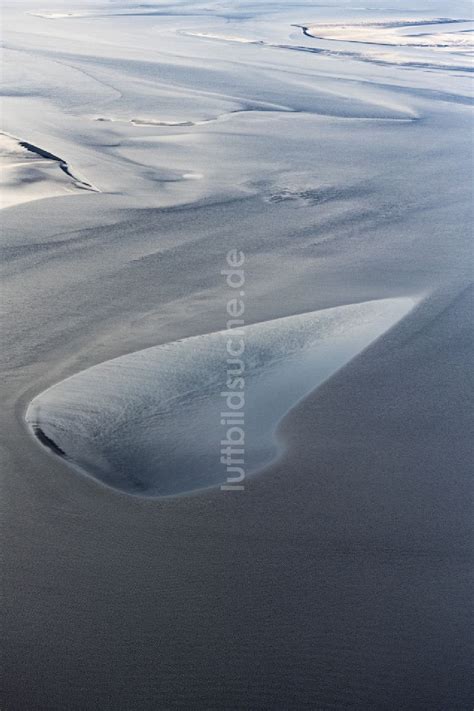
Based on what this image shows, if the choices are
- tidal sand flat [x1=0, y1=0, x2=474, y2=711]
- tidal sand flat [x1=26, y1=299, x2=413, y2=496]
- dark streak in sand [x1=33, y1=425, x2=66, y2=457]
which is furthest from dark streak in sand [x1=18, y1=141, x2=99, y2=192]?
dark streak in sand [x1=33, y1=425, x2=66, y2=457]

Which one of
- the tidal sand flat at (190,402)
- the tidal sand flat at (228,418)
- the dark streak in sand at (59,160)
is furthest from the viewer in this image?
the dark streak in sand at (59,160)

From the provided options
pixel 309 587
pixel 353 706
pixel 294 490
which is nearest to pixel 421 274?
pixel 294 490

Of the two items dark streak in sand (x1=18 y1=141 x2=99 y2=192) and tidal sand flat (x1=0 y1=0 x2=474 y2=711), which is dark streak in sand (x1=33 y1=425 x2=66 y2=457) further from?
dark streak in sand (x1=18 y1=141 x2=99 y2=192)

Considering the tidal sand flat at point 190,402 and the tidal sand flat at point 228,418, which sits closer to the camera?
the tidal sand flat at point 228,418

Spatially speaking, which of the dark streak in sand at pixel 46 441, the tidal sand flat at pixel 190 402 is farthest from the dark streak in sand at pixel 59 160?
the dark streak in sand at pixel 46 441

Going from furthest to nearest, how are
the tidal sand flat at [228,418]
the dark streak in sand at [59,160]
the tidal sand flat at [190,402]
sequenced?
1. the dark streak in sand at [59,160]
2. the tidal sand flat at [190,402]
3. the tidal sand flat at [228,418]

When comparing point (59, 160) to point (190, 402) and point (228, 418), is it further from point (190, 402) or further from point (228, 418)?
point (228, 418)

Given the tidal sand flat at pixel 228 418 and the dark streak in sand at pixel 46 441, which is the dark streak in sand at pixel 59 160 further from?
the dark streak in sand at pixel 46 441

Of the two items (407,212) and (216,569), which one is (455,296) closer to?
(407,212)

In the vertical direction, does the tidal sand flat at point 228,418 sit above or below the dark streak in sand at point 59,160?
below
